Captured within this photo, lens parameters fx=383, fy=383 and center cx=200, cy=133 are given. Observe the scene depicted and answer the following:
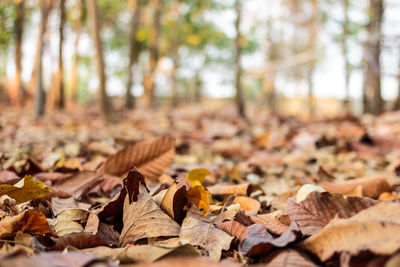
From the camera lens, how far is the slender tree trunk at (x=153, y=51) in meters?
9.16

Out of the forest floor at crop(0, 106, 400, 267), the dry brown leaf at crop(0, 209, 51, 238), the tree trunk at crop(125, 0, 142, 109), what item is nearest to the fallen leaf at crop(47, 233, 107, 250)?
the forest floor at crop(0, 106, 400, 267)

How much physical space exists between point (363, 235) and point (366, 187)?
2.35 ft

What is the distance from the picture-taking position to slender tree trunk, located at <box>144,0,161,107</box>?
30.0 feet

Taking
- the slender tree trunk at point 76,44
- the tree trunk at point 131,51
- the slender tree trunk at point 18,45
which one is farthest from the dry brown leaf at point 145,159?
the slender tree trunk at point 76,44

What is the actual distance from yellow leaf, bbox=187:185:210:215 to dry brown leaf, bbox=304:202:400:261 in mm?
351

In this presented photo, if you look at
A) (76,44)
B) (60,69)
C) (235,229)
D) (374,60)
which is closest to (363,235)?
(235,229)

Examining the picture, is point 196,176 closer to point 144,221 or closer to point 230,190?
point 230,190

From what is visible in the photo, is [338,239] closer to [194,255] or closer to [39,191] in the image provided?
[194,255]

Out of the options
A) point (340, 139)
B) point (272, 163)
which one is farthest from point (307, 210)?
point (340, 139)

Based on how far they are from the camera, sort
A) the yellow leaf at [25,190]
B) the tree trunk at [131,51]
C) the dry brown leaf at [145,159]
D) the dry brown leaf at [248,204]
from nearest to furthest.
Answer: the yellow leaf at [25,190] < the dry brown leaf at [248,204] < the dry brown leaf at [145,159] < the tree trunk at [131,51]

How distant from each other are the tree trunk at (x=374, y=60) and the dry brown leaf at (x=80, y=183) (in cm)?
469

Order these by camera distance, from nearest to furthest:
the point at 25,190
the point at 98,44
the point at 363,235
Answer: the point at 363,235
the point at 25,190
the point at 98,44

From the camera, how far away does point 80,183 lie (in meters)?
1.34

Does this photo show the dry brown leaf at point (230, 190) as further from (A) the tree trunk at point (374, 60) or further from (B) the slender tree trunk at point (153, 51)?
(B) the slender tree trunk at point (153, 51)
